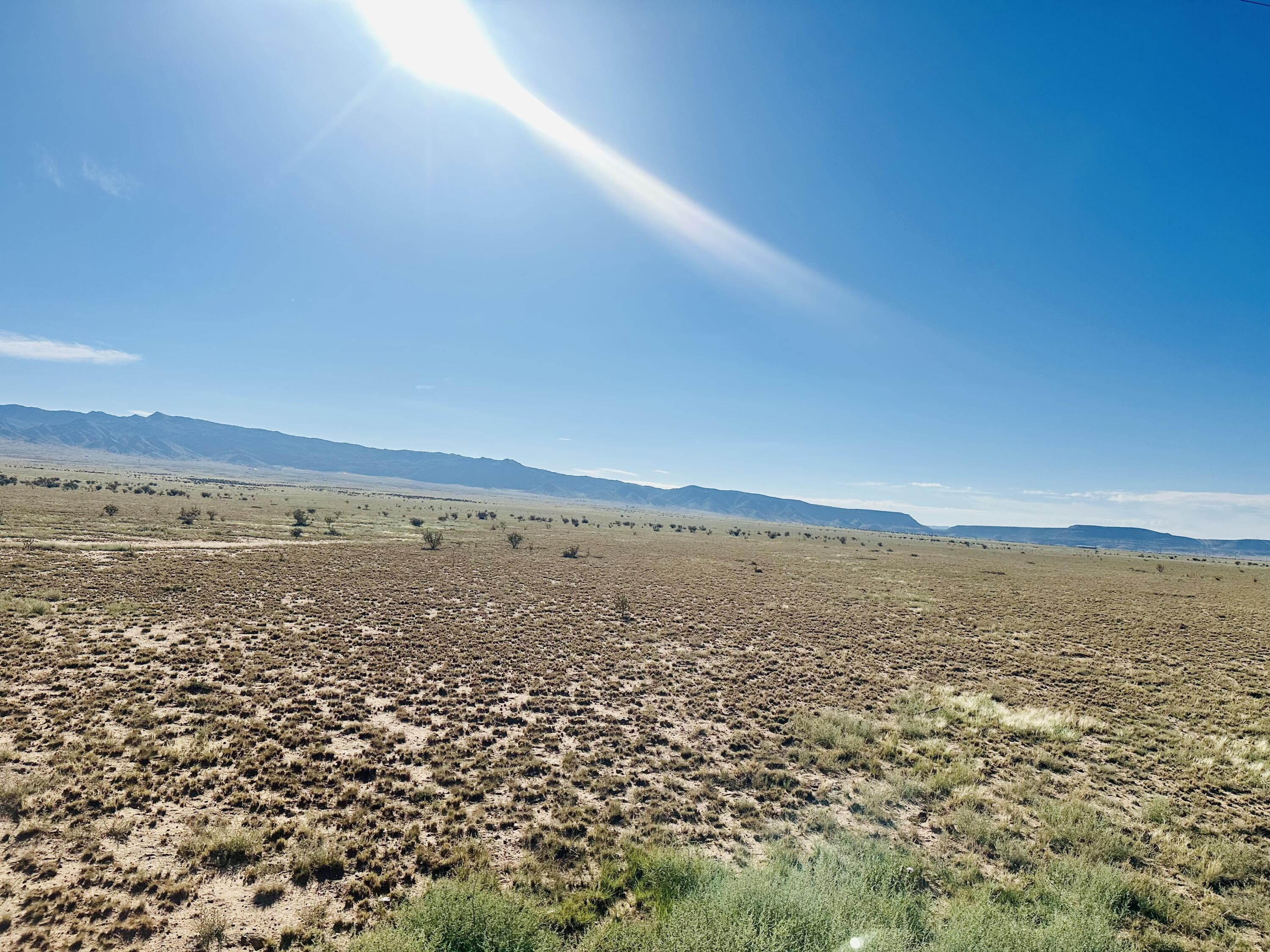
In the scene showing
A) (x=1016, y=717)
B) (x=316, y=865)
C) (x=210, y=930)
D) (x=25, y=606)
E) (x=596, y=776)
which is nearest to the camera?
(x=210, y=930)

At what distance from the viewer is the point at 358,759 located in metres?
9.15

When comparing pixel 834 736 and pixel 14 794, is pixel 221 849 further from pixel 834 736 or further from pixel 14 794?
pixel 834 736

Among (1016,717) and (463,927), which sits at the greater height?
(463,927)

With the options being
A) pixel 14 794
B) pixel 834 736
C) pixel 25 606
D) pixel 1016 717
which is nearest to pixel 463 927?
pixel 14 794

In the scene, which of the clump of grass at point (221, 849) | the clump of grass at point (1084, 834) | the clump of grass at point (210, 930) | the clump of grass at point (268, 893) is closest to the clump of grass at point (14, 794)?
the clump of grass at point (221, 849)

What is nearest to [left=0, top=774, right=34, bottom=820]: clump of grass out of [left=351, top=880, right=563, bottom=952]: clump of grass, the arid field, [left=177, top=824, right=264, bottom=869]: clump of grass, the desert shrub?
the arid field

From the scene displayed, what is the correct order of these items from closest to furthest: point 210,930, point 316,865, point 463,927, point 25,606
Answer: point 463,927 → point 210,930 → point 316,865 → point 25,606

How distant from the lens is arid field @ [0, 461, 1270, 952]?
5.65 m

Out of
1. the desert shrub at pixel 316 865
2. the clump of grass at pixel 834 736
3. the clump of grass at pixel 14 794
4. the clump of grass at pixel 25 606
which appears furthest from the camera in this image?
the clump of grass at pixel 25 606

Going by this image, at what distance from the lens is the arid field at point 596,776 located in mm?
5652

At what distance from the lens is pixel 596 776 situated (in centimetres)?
934

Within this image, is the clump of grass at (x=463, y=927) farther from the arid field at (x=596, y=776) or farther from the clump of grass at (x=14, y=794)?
the clump of grass at (x=14, y=794)

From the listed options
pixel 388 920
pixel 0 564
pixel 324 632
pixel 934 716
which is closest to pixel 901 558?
pixel 934 716

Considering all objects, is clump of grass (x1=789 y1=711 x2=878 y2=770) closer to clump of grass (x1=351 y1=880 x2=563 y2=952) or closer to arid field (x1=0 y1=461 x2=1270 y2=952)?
arid field (x1=0 y1=461 x2=1270 y2=952)
